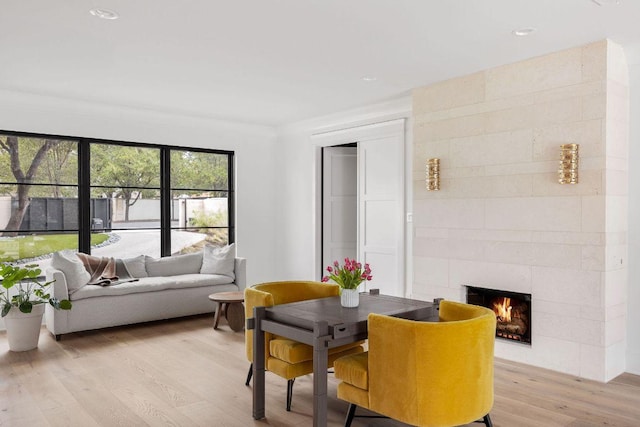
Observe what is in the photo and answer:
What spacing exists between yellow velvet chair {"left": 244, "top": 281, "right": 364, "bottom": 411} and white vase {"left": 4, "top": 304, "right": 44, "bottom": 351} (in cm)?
240

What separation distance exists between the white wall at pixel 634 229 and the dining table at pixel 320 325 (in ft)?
6.33

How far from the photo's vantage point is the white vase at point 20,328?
4.73 metres

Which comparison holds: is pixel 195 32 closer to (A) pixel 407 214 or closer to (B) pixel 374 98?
(B) pixel 374 98

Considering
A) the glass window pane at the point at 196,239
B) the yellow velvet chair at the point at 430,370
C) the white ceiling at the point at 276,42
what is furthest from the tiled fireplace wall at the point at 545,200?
the glass window pane at the point at 196,239

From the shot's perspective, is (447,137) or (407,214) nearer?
(447,137)

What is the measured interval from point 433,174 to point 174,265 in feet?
11.6

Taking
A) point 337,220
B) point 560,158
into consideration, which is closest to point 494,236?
point 560,158

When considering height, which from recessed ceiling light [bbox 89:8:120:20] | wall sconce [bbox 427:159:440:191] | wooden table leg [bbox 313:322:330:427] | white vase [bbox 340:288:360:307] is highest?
recessed ceiling light [bbox 89:8:120:20]

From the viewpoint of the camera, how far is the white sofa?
5.20 metres

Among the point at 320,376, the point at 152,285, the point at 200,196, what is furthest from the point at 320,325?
the point at 200,196

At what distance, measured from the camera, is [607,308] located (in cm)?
391

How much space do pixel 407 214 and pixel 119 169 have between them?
373 centimetres

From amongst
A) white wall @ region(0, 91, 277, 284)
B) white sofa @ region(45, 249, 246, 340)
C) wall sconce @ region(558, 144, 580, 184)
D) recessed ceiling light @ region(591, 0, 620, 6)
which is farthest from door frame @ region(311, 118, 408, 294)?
recessed ceiling light @ region(591, 0, 620, 6)

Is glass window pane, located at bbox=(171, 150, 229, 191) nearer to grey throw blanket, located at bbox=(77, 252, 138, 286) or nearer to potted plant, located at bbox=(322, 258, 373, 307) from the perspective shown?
grey throw blanket, located at bbox=(77, 252, 138, 286)
